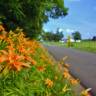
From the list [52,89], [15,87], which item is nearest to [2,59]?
[15,87]

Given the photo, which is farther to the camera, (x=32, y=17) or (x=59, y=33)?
(x=59, y=33)

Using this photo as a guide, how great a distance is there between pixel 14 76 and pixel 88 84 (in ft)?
29.7

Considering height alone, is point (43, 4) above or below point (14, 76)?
above

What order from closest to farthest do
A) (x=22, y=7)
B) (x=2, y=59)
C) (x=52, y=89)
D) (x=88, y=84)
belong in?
1. (x=2, y=59)
2. (x=52, y=89)
3. (x=88, y=84)
4. (x=22, y=7)

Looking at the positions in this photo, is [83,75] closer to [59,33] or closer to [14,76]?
[14,76]

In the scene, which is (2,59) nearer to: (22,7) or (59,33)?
(22,7)

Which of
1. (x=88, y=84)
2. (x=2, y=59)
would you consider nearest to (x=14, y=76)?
(x=2, y=59)

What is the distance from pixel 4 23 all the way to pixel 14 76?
11188mm

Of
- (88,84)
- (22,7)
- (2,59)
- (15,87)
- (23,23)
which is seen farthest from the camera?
(23,23)

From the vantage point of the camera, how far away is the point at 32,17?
1855cm

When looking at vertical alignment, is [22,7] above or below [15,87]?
above

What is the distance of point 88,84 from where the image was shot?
1509cm

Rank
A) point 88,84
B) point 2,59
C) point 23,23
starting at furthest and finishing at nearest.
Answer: point 23,23, point 88,84, point 2,59

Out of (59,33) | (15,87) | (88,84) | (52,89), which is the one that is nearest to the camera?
(15,87)
